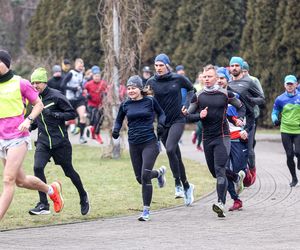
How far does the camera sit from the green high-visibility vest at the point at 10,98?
10.3 metres

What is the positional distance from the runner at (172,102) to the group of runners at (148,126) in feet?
0.05

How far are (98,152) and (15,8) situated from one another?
28769 millimetres

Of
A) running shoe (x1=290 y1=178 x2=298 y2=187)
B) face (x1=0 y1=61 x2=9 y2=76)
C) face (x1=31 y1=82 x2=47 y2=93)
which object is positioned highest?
Answer: face (x1=0 y1=61 x2=9 y2=76)

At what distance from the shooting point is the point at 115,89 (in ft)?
→ 66.7

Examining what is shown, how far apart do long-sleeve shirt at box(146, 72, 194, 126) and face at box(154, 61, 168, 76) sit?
58 mm

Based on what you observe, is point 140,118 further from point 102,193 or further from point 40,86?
point 102,193

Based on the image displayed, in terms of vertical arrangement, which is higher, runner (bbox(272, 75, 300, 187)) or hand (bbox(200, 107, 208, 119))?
hand (bbox(200, 107, 208, 119))

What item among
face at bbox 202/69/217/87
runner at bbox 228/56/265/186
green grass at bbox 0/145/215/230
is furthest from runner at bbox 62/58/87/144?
face at bbox 202/69/217/87

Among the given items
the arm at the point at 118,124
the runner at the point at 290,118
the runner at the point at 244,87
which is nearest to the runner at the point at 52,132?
the arm at the point at 118,124

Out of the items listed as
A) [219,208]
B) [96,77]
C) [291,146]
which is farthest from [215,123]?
[96,77]

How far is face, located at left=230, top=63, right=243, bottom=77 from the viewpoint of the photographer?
1428 centimetres

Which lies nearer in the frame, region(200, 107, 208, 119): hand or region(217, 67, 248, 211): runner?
region(200, 107, 208, 119): hand

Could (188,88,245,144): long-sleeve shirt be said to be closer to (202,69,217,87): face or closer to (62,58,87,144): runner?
(202,69,217,87): face

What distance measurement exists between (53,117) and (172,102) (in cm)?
212
